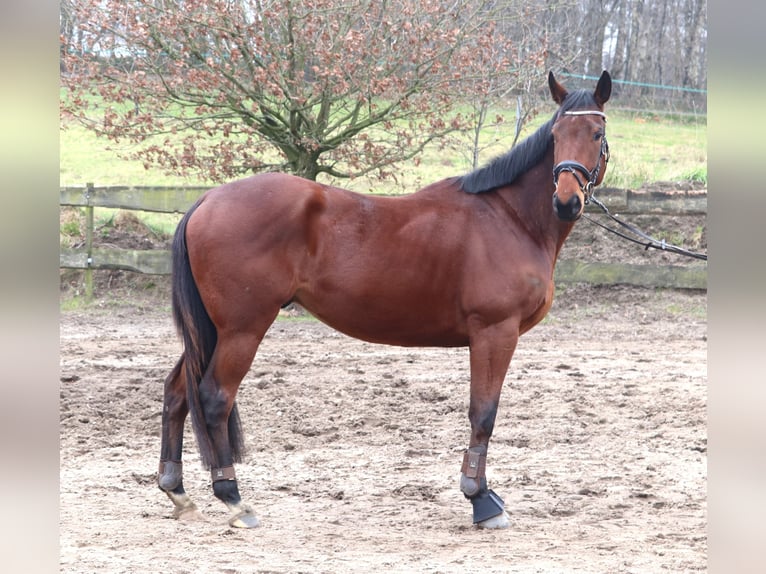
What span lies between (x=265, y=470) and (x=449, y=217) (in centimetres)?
189

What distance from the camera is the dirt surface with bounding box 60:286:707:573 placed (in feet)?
12.1

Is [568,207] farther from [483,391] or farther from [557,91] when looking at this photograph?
[483,391]

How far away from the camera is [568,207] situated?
156 inches

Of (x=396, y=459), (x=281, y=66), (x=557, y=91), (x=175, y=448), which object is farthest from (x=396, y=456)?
(x=281, y=66)

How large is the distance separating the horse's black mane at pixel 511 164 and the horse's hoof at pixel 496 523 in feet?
5.43

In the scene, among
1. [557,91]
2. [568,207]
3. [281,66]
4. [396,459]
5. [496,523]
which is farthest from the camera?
[281,66]

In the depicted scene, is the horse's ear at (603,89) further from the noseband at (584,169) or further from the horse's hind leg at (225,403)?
the horse's hind leg at (225,403)

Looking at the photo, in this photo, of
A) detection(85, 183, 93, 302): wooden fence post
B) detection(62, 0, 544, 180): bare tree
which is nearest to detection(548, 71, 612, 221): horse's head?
detection(62, 0, 544, 180): bare tree

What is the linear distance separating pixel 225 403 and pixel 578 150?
209 centimetres

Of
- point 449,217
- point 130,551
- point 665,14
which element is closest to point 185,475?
point 130,551

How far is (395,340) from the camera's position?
4.38 m

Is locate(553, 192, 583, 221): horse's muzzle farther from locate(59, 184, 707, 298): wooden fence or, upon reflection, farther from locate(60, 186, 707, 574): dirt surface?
locate(59, 184, 707, 298): wooden fence
